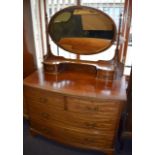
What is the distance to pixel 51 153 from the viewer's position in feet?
5.71

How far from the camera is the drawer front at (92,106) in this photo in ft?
4.51

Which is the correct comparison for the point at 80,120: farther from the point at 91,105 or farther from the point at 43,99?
the point at 43,99

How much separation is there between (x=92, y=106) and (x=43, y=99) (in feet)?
1.68

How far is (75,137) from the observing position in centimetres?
164

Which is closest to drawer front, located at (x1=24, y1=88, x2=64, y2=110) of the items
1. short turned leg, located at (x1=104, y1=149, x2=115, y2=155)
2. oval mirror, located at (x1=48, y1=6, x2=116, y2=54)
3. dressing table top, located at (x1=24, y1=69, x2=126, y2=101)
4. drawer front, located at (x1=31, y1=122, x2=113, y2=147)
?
dressing table top, located at (x1=24, y1=69, x2=126, y2=101)

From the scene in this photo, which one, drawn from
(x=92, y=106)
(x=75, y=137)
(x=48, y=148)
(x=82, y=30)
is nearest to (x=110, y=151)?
(x=75, y=137)

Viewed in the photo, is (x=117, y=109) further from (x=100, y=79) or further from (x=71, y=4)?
(x=71, y=4)

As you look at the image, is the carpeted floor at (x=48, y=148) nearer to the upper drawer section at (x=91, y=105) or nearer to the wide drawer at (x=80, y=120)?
the wide drawer at (x=80, y=120)

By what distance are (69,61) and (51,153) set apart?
1.05m

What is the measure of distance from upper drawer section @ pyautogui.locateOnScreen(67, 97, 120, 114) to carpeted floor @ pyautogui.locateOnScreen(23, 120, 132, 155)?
1.96 ft

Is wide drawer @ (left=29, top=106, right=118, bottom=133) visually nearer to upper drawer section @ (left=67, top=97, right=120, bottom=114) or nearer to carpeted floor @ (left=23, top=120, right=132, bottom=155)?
upper drawer section @ (left=67, top=97, right=120, bottom=114)

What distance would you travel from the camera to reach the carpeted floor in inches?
68.6

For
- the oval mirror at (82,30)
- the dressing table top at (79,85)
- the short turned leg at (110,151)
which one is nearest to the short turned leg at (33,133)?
the dressing table top at (79,85)
